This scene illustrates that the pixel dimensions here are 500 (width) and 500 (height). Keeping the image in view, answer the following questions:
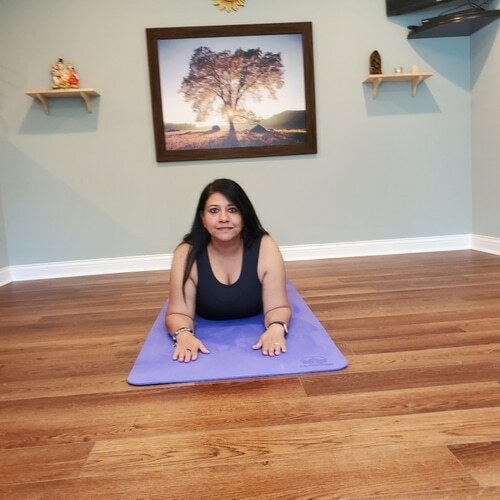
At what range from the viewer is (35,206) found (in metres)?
3.59

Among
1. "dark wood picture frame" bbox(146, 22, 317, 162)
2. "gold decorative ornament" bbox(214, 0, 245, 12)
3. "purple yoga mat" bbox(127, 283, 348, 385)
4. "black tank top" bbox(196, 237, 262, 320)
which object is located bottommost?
"purple yoga mat" bbox(127, 283, 348, 385)

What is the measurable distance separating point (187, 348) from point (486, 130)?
3228 millimetres

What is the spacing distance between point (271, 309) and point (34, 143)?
9.06 ft

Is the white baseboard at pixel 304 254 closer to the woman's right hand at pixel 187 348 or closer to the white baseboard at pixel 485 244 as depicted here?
the white baseboard at pixel 485 244

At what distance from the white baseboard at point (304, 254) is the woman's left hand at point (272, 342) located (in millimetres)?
2178

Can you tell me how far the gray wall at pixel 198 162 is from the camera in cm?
349

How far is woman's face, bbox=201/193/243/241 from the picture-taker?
67.1 inches

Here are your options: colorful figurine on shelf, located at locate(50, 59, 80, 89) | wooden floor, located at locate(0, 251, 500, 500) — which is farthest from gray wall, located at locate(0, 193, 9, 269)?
wooden floor, located at locate(0, 251, 500, 500)

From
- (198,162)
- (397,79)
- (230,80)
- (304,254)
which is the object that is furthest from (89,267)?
(397,79)

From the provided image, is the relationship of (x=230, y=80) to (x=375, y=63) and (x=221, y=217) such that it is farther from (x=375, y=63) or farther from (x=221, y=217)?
(x=221, y=217)

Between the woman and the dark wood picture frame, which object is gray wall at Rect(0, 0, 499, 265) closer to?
the dark wood picture frame

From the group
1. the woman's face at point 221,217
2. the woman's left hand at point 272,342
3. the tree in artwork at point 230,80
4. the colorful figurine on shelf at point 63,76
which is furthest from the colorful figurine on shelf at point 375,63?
the woman's left hand at point 272,342

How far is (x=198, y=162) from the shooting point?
3.66 metres

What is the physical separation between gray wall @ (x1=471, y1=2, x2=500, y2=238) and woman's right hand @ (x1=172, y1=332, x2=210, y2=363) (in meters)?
2.94
